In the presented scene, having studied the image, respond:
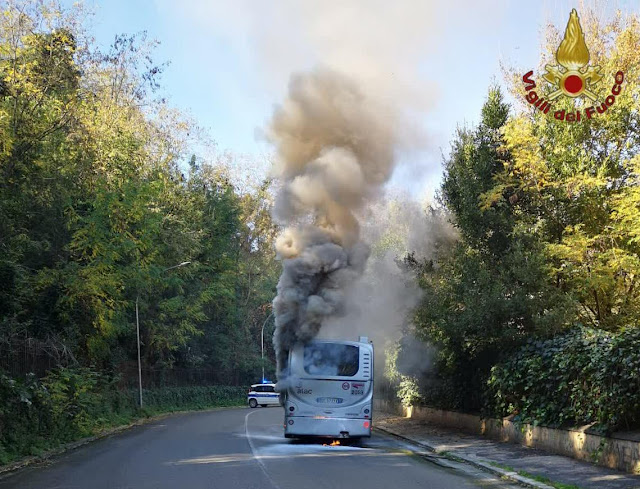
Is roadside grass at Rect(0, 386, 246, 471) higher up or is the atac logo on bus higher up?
the atac logo on bus

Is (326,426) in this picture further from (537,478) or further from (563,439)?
(537,478)

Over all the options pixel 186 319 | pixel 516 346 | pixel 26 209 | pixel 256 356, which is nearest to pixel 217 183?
pixel 186 319

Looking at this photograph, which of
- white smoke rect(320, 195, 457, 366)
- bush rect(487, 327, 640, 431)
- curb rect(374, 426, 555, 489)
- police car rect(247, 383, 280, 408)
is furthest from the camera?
police car rect(247, 383, 280, 408)

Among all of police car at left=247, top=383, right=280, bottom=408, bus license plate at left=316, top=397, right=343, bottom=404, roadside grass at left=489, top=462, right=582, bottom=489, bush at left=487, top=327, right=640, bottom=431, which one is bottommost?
police car at left=247, top=383, right=280, bottom=408

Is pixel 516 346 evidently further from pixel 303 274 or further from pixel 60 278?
pixel 60 278

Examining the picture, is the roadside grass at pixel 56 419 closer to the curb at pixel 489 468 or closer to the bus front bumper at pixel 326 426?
the bus front bumper at pixel 326 426

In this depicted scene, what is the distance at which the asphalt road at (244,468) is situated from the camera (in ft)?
36.2

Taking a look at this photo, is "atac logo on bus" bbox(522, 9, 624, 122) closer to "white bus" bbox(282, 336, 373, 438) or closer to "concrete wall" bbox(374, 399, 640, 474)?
"concrete wall" bbox(374, 399, 640, 474)

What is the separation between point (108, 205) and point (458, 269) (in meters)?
11.3

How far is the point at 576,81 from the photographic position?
1873 cm

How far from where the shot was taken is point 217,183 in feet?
159

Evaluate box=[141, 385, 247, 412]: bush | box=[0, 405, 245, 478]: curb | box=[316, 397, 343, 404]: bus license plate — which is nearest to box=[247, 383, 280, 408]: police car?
box=[141, 385, 247, 412]: bush

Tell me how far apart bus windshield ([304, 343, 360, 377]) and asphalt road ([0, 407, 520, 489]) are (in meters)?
1.85

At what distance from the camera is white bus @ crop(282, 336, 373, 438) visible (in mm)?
16750
